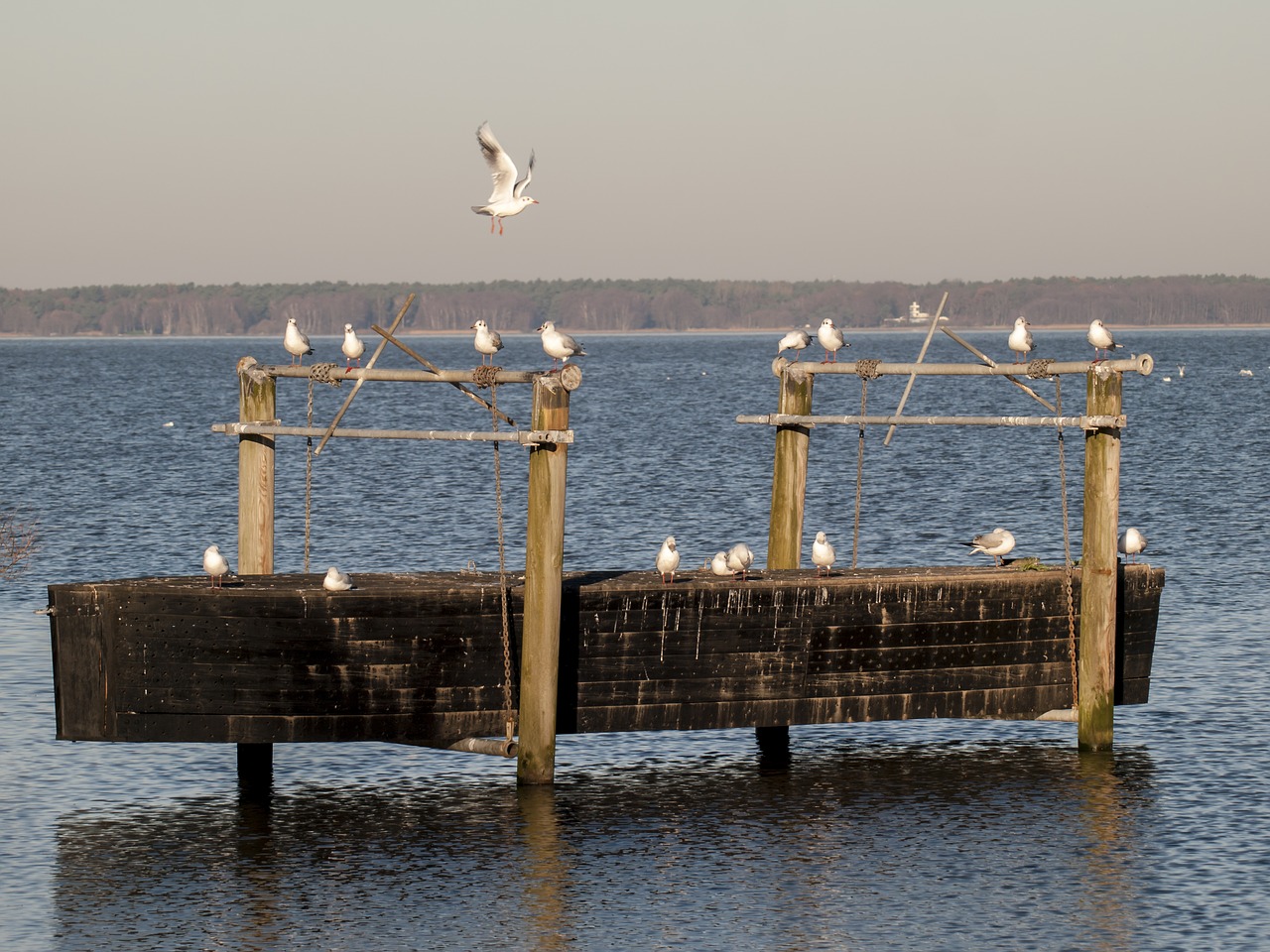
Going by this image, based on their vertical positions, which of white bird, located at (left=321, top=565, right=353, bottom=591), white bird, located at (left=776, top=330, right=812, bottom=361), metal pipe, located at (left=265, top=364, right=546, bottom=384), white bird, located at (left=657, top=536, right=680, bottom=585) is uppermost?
white bird, located at (left=776, top=330, right=812, bottom=361)

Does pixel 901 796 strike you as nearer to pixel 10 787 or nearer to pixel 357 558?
pixel 10 787

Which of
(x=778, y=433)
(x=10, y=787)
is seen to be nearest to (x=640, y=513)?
(x=778, y=433)

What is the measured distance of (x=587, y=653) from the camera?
66.2 ft

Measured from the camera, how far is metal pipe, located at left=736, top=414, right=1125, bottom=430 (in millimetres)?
20891

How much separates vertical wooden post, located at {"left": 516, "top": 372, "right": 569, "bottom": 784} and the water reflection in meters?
1.49

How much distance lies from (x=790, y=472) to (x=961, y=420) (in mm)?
2869

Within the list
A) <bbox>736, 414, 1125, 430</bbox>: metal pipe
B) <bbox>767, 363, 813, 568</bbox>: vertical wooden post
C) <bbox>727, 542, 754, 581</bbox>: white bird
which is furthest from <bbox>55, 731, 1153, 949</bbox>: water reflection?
<bbox>736, 414, 1125, 430</bbox>: metal pipe

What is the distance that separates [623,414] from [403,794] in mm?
78714

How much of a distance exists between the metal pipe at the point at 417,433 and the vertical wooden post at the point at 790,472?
14.0ft

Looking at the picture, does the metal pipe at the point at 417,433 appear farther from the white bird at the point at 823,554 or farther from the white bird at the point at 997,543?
the white bird at the point at 997,543

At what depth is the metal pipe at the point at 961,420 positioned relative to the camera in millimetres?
20891

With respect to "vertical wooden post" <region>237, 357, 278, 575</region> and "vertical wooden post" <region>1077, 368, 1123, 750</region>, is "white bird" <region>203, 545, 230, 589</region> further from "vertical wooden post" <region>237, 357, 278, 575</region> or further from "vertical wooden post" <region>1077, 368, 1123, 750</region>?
"vertical wooden post" <region>1077, 368, 1123, 750</region>

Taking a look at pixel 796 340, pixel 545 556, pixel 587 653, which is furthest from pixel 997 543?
pixel 545 556

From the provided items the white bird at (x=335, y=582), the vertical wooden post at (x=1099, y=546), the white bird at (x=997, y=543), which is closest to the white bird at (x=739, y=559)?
the white bird at (x=997, y=543)
